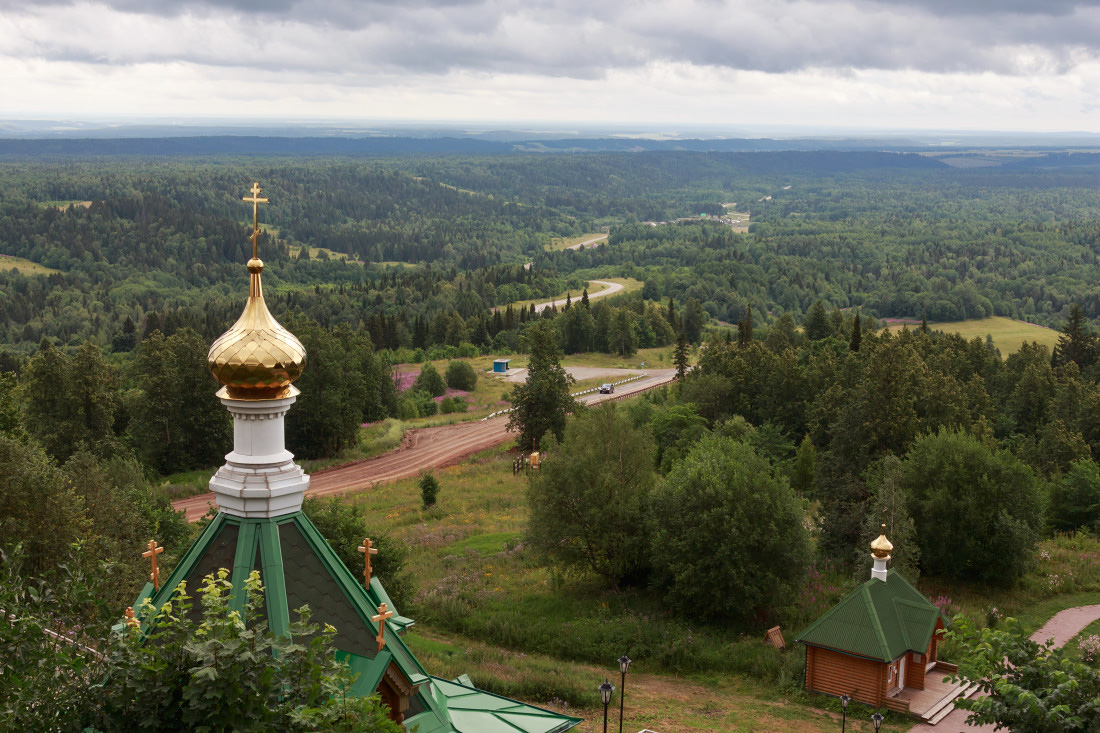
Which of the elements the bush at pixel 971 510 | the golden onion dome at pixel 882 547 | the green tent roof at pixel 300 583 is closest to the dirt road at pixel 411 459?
the bush at pixel 971 510

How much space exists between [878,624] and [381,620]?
2184cm

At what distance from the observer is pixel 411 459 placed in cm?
6272

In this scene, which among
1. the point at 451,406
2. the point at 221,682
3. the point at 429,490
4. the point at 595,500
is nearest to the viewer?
the point at 221,682

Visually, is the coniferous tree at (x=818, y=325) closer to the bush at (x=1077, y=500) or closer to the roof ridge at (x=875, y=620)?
the bush at (x=1077, y=500)

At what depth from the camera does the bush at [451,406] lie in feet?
277

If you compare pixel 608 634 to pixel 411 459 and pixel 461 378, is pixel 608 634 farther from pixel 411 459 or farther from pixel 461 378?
pixel 461 378

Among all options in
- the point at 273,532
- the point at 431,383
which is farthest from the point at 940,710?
the point at 431,383

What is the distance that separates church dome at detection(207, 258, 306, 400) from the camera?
9000 mm

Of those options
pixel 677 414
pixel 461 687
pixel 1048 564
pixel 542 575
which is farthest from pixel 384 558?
pixel 677 414

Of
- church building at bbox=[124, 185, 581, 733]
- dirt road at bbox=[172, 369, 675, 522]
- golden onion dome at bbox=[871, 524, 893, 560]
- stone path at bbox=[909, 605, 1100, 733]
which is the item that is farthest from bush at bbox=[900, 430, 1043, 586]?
church building at bbox=[124, 185, 581, 733]

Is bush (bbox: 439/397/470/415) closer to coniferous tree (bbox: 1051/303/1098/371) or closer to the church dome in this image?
coniferous tree (bbox: 1051/303/1098/371)

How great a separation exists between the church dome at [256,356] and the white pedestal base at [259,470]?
140mm

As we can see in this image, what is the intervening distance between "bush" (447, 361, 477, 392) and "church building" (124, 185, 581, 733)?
82879 millimetres

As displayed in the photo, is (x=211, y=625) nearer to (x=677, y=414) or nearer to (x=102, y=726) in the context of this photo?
(x=102, y=726)
